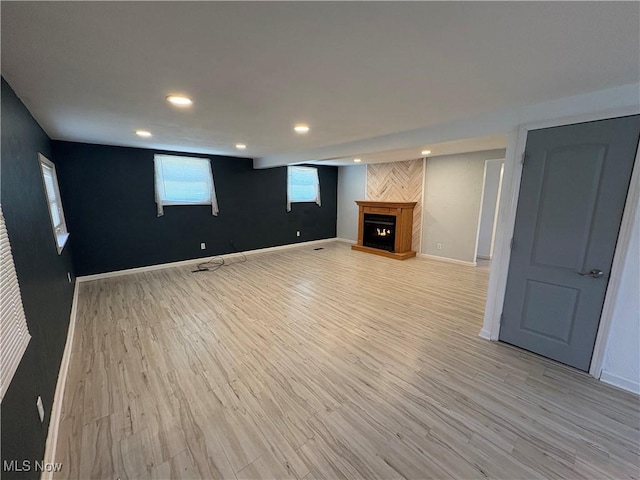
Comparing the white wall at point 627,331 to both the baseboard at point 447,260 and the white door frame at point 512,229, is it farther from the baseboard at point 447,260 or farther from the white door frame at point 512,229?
the baseboard at point 447,260

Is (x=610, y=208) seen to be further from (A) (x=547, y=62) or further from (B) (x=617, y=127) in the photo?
(A) (x=547, y=62)

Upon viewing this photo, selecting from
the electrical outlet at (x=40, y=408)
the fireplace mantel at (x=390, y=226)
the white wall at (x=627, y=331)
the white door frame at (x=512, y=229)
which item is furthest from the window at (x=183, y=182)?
the white wall at (x=627, y=331)

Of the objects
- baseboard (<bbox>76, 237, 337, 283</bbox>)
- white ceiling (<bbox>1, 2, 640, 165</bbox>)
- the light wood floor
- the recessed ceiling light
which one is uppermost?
the recessed ceiling light

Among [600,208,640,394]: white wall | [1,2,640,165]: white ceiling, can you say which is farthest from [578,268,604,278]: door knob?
[1,2,640,165]: white ceiling

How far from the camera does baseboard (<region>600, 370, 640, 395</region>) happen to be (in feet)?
6.52

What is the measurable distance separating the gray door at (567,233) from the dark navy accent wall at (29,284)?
11.3 feet

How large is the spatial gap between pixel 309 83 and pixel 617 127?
2.26 m

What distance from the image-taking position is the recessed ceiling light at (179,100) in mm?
1962

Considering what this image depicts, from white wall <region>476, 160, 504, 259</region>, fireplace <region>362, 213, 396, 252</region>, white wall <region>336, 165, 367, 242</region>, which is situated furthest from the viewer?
white wall <region>336, 165, 367, 242</region>

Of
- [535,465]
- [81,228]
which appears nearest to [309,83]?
[535,465]

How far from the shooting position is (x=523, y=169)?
2334 millimetres

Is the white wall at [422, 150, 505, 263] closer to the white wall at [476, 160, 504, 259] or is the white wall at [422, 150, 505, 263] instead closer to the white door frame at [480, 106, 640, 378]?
the white wall at [476, 160, 504, 259]

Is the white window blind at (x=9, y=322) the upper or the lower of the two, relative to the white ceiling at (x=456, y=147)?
lower

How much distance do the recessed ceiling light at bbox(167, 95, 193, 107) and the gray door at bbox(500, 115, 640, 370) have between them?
289 cm
